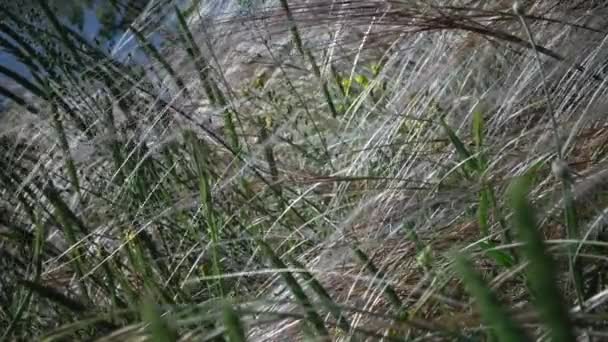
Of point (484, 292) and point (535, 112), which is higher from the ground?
point (535, 112)

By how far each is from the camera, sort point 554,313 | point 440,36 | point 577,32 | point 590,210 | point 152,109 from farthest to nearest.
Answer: point 152,109 < point 440,36 < point 577,32 < point 590,210 < point 554,313

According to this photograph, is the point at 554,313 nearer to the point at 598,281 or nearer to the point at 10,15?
the point at 598,281

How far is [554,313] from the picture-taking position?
0.39 m

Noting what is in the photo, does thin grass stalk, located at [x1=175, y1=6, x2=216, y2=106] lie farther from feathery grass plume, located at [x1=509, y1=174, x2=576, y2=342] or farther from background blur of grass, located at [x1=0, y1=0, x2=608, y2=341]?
feathery grass plume, located at [x1=509, y1=174, x2=576, y2=342]

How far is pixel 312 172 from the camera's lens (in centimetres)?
167

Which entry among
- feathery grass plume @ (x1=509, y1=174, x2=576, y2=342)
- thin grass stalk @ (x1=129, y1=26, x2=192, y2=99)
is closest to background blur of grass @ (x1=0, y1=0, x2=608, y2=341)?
thin grass stalk @ (x1=129, y1=26, x2=192, y2=99)

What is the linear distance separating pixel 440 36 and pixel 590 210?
1.54ft

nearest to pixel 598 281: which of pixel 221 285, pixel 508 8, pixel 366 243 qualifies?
pixel 366 243

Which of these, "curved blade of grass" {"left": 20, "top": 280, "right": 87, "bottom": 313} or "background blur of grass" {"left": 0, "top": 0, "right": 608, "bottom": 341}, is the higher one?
"background blur of grass" {"left": 0, "top": 0, "right": 608, "bottom": 341}

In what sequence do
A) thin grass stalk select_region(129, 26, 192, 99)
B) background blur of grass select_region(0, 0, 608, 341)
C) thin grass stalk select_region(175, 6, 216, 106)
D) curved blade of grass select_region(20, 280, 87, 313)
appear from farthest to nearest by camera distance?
thin grass stalk select_region(129, 26, 192, 99) → thin grass stalk select_region(175, 6, 216, 106) → background blur of grass select_region(0, 0, 608, 341) → curved blade of grass select_region(20, 280, 87, 313)

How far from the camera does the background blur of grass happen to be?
1.18 meters

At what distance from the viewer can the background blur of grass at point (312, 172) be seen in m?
1.18

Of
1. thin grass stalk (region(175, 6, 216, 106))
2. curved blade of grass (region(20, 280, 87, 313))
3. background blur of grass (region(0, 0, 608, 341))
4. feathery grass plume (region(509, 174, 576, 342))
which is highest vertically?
thin grass stalk (region(175, 6, 216, 106))

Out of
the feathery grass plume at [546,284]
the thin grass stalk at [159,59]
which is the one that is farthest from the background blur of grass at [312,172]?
the feathery grass plume at [546,284]
